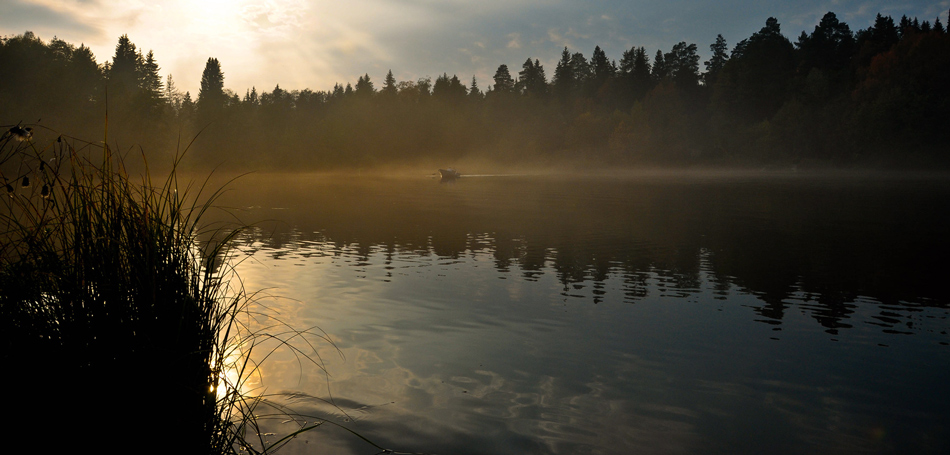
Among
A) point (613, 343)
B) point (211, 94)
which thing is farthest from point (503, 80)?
point (613, 343)

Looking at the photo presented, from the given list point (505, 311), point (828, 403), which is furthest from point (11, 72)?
point (828, 403)

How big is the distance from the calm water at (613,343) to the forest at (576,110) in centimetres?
8033

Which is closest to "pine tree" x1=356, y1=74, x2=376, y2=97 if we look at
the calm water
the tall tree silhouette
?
the tall tree silhouette

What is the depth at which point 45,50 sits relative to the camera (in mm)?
115250

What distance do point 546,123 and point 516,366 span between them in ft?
516

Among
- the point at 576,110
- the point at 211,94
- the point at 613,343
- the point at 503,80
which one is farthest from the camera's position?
the point at 503,80

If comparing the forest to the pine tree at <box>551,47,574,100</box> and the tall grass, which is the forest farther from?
the tall grass

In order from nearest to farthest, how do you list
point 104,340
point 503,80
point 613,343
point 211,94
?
→ point 104,340 → point 613,343 → point 211,94 → point 503,80

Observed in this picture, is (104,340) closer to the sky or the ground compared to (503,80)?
closer to the ground

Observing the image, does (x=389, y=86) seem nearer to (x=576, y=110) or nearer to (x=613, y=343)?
(x=576, y=110)

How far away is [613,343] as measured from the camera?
1045 cm

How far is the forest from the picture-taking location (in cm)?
9862

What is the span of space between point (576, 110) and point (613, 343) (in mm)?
162685

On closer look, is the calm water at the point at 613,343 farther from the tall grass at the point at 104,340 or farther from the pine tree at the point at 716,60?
the pine tree at the point at 716,60
